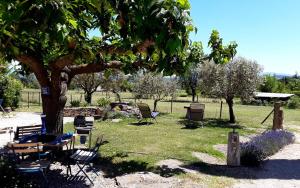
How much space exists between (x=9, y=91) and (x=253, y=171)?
19.7m

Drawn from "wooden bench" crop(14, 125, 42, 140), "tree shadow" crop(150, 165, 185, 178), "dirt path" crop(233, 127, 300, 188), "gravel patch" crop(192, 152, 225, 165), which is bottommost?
"dirt path" crop(233, 127, 300, 188)

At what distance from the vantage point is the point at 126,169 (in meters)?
9.19

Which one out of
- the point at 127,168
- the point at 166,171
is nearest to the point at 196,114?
the point at 166,171

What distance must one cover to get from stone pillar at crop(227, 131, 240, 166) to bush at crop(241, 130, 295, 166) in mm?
369

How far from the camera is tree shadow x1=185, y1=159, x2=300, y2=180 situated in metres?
9.23

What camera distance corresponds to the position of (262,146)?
1162 centimetres

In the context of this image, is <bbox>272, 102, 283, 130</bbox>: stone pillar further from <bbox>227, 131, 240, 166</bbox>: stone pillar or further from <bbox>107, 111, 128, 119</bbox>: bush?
<bbox>107, 111, 128, 119</bbox>: bush

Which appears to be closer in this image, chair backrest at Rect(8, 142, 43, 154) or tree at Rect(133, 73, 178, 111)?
chair backrest at Rect(8, 142, 43, 154)

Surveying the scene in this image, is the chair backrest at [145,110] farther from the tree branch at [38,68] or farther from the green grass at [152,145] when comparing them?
the tree branch at [38,68]

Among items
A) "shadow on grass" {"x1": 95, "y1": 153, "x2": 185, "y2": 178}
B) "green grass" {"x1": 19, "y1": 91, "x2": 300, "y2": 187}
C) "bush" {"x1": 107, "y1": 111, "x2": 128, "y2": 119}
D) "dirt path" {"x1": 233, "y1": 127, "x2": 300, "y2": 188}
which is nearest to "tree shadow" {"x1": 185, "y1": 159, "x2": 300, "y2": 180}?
"dirt path" {"x1": 233, "y1": 127, "x2": 300, "y2": 188}

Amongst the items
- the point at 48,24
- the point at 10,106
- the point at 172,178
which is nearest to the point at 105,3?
the point at 48,24

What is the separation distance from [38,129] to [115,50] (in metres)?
4.34

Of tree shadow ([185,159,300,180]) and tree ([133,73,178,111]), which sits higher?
tree ([133,73,178,111])

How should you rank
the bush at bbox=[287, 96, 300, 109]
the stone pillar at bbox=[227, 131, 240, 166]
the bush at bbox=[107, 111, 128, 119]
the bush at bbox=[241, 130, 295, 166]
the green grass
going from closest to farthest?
the green grass → the stone pillar at bbox=[227, 131, 240, 166] → the bush at bbox=[241, 130, 295, 166] → the bush at bbox=[107, 111, 128, 119] → the bush at bbox=[287, 96, 300, 109]
